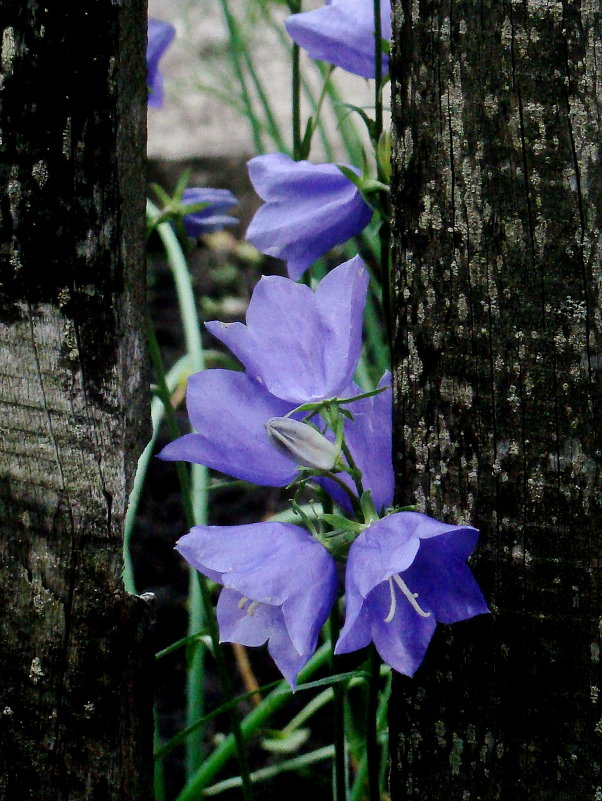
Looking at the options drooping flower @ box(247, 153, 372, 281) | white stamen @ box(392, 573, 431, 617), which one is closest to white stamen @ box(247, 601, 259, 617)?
white stamen @ box(392, 573, 431, 617)

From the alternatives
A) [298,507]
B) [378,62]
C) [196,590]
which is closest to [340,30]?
[378,62]

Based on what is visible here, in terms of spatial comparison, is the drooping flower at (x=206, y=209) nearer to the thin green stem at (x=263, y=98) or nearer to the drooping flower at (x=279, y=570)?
the thin green stem at (x=263, y=98)

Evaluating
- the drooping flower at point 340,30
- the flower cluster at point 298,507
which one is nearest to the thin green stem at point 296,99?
the drooping flower at point 340,30

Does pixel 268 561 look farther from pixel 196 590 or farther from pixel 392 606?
pixel 196 590

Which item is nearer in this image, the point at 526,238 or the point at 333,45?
the point at 526,238

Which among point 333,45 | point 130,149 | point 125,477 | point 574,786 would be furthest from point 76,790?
point 333,45

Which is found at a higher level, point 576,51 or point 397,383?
point 576,51

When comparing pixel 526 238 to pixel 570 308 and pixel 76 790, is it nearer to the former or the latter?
pixel 570 308
